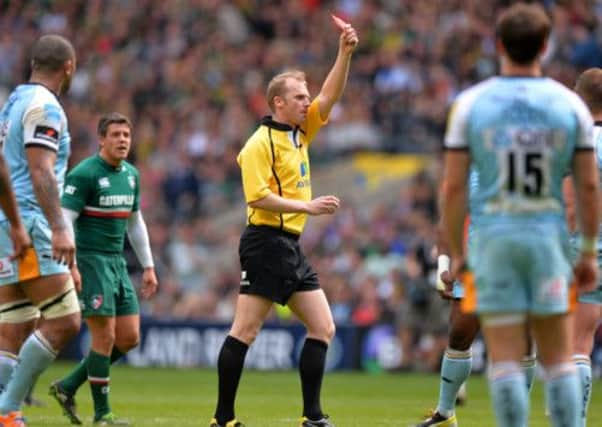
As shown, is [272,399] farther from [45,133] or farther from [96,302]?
[45,133]

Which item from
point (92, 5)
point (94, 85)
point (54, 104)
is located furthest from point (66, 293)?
point (92, 5)

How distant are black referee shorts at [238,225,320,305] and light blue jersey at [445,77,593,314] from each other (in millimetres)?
3339

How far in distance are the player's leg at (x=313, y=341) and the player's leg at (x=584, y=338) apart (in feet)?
6.07

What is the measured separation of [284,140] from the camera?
10.8m

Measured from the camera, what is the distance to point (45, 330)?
984cm

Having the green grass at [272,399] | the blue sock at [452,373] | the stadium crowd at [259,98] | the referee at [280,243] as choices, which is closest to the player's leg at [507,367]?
the referee at [280,243]

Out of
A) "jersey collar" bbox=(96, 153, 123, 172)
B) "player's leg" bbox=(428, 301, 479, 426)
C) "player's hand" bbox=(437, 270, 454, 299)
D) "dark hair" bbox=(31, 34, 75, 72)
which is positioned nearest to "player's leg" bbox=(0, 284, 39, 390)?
"dark hair" bbox=(31, 34, 75, 72)

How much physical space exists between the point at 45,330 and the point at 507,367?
3.66 m

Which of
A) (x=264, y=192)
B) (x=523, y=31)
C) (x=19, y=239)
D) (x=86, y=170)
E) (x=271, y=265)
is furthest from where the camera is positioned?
(x=86, y=170)

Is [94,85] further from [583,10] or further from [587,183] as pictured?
[587,183]

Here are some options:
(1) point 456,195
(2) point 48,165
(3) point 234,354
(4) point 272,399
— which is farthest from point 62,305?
(4) point 272,399

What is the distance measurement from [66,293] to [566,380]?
12.1ft

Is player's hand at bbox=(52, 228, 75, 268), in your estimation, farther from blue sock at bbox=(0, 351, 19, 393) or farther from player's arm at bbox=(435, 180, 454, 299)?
player's arm at bbox=(435, 180, 454, 299)

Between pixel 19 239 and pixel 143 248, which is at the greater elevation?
pixel 19 239
